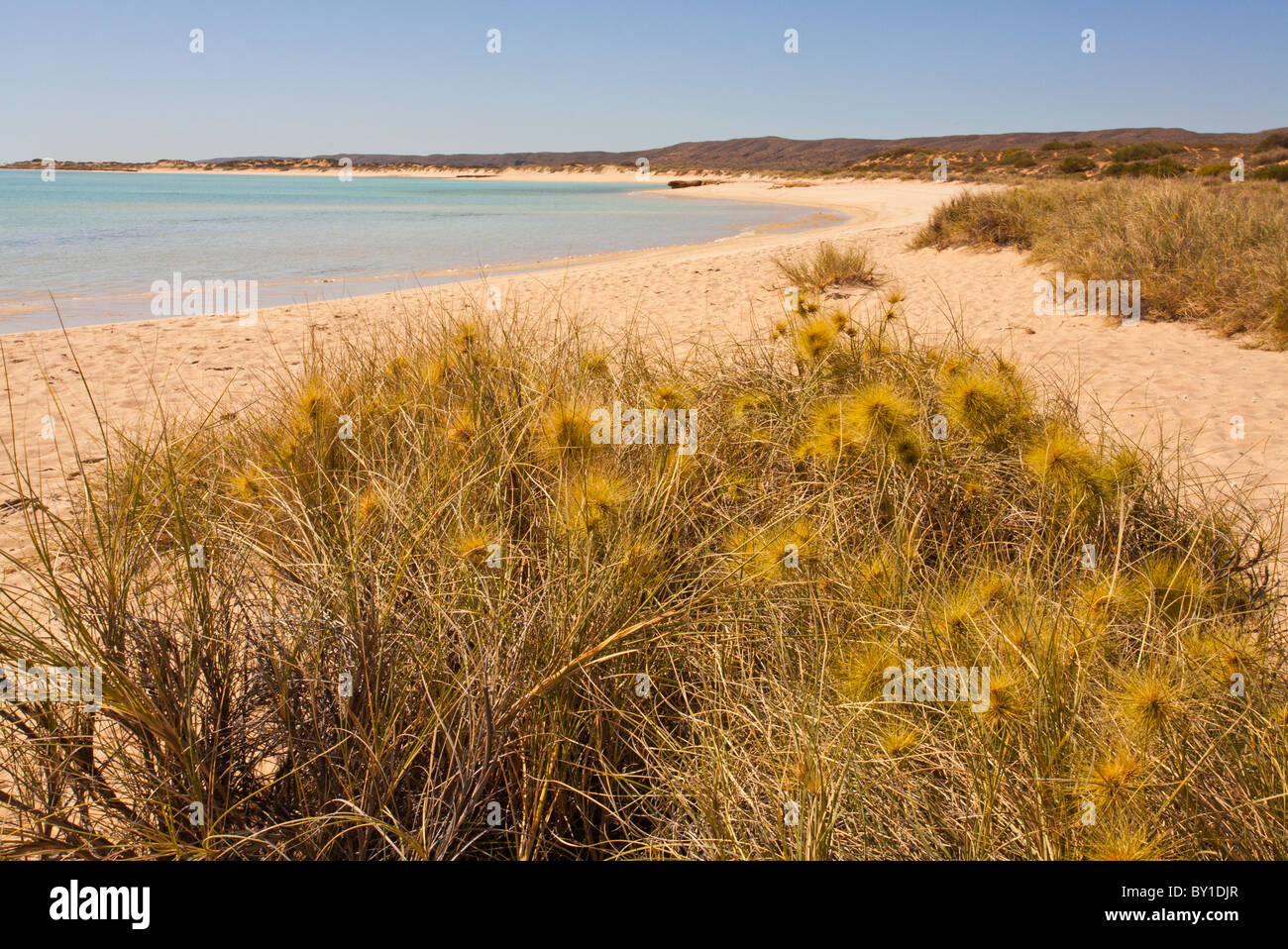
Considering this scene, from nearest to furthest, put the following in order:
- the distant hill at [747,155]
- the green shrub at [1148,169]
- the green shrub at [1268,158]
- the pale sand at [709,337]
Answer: the pale sand at [709,337]
the green shrub at [1148,169]
the green shrub at [1268,158]
the distant hill at [747,155]

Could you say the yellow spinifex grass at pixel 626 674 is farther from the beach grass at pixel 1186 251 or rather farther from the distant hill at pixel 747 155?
the distant hill at pixel 747 155

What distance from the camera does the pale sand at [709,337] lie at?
4.50 meters

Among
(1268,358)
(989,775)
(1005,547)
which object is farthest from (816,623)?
(1268,358)

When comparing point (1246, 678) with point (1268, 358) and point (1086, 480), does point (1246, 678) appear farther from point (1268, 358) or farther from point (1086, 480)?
point (1268, 358)

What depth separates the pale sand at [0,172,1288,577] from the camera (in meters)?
4.50

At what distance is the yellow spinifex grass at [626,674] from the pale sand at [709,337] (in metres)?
0.84

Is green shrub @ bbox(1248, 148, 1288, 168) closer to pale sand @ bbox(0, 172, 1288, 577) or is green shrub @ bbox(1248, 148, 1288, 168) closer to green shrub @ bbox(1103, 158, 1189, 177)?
green shrub @ bbox(1103, 158, 1189, 177)

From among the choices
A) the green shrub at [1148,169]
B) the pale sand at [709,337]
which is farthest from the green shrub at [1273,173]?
the pale sand at [709,337]

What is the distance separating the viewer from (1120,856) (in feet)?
4.22

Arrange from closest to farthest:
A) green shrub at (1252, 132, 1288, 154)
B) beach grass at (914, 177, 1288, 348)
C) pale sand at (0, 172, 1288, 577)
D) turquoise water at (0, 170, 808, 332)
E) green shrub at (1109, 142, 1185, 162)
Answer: pale sand at (0, 172, 1288, 577) → beach grass at (914, 177, 1288, 348) → turquoise water at (0, 170, 808, 332) → green shrub at (1252, 132, 1288, 154) → green shrub at (1109, 142, 1185, 162)

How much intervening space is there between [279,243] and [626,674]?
21.5 meters

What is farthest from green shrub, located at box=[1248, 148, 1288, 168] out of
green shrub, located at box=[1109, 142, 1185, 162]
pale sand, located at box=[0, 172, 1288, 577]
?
pale sand, located at box=[0, 172, 1288, 577]

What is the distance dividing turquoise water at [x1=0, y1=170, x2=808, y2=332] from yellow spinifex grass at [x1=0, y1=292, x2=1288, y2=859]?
405cm

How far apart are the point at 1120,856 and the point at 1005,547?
54.3 inches
